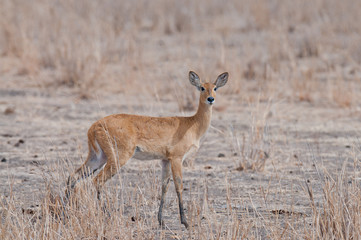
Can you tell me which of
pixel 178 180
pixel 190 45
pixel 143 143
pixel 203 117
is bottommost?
pixel 178 180

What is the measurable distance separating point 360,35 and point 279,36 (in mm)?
2009

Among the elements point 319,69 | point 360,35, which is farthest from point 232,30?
point 319,69

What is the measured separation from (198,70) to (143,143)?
6.76 meters

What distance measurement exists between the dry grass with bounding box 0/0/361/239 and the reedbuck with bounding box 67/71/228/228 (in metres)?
0.16

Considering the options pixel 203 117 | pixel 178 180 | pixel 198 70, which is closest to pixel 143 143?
pixel 178 180

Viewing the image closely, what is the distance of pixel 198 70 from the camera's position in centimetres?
1219

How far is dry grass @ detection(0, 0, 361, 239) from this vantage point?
5020mm

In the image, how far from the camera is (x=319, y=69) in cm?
1401

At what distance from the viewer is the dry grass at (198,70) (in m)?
5.02

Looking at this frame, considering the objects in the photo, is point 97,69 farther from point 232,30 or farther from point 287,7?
point 287,7

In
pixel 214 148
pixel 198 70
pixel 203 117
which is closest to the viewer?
pixel 203 117

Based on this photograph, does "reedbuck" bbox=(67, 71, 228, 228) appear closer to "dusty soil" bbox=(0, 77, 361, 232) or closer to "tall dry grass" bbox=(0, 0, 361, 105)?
"dusty soil" bbox=(0, 77, 361, 232)

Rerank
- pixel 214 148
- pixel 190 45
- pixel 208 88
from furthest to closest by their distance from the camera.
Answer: pixel 190 45
pixel 214 148
pixel 208 88

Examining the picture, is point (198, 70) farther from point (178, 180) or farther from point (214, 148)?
point (178, 180)
